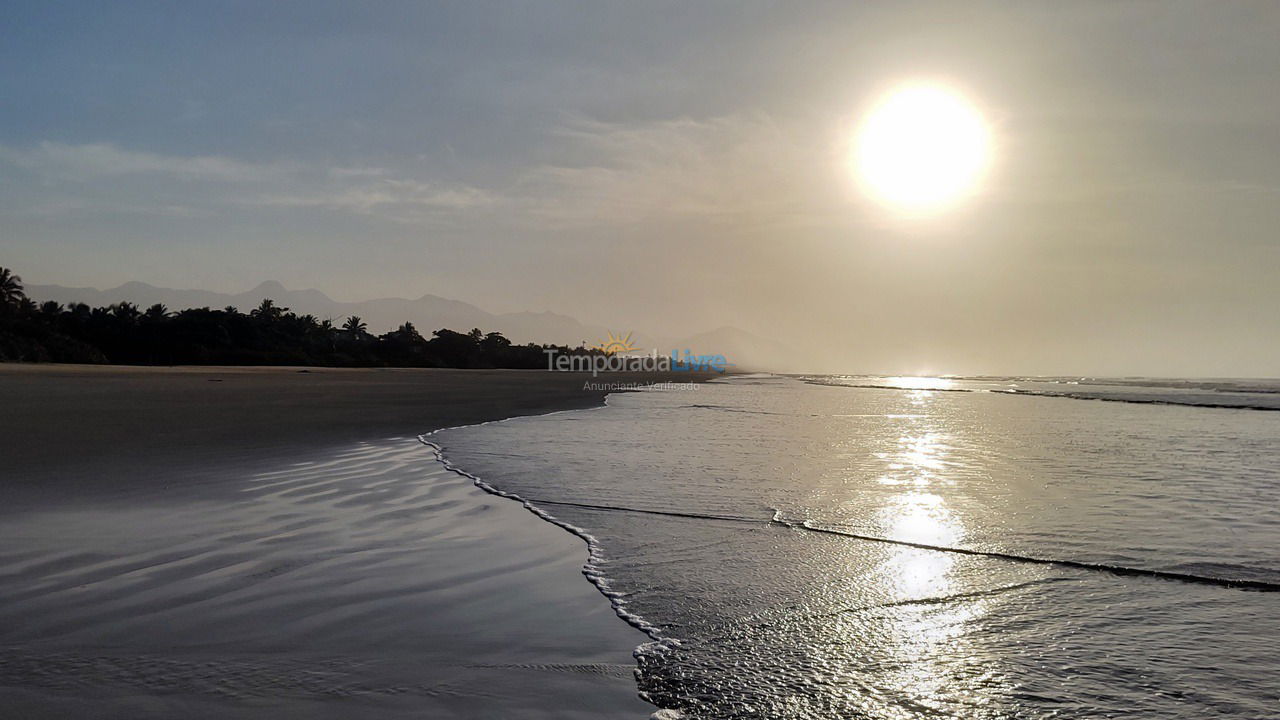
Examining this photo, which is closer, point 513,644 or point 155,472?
point 513,644

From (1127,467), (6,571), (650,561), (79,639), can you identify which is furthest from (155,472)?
(1127,467)

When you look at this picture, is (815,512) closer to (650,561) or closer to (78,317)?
(650,561)

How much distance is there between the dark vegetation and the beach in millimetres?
63457

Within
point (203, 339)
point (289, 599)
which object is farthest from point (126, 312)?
point (289, 599)

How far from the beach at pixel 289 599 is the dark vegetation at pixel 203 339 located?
208 ft

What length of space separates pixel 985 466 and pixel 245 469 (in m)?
9.67

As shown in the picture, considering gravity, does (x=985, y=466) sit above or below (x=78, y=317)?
below

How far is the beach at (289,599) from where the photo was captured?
297 centimetres

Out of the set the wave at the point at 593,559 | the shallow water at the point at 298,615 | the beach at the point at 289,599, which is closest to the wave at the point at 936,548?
the wave at the point at 593,559

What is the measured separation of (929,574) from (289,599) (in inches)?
157

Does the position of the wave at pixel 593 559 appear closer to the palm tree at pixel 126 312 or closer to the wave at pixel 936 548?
the wave at pixel 936 548

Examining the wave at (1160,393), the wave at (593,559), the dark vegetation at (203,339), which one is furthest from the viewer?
the dark vegetation at (203,339)

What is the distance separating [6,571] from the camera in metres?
4.60

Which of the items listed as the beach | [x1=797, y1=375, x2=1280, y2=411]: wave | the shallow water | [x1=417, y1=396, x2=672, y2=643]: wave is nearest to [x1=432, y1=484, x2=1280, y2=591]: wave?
[x1=417, y1=396, x2=672, y2=643]: wave
